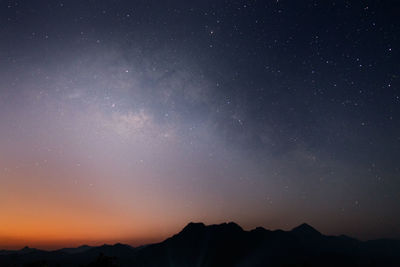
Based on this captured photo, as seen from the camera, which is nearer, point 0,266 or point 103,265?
point 103,265

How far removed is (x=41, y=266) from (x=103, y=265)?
7134 millimetres

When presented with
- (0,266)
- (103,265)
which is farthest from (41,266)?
(0,266)

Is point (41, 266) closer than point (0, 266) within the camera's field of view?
Yes

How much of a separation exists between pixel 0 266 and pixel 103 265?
20817 cm

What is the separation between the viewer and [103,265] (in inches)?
1283

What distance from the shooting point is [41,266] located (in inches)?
1298

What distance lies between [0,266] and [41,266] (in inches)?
8025

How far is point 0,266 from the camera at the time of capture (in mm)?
188625

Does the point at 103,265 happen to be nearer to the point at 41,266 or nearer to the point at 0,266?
the point at 41,266
